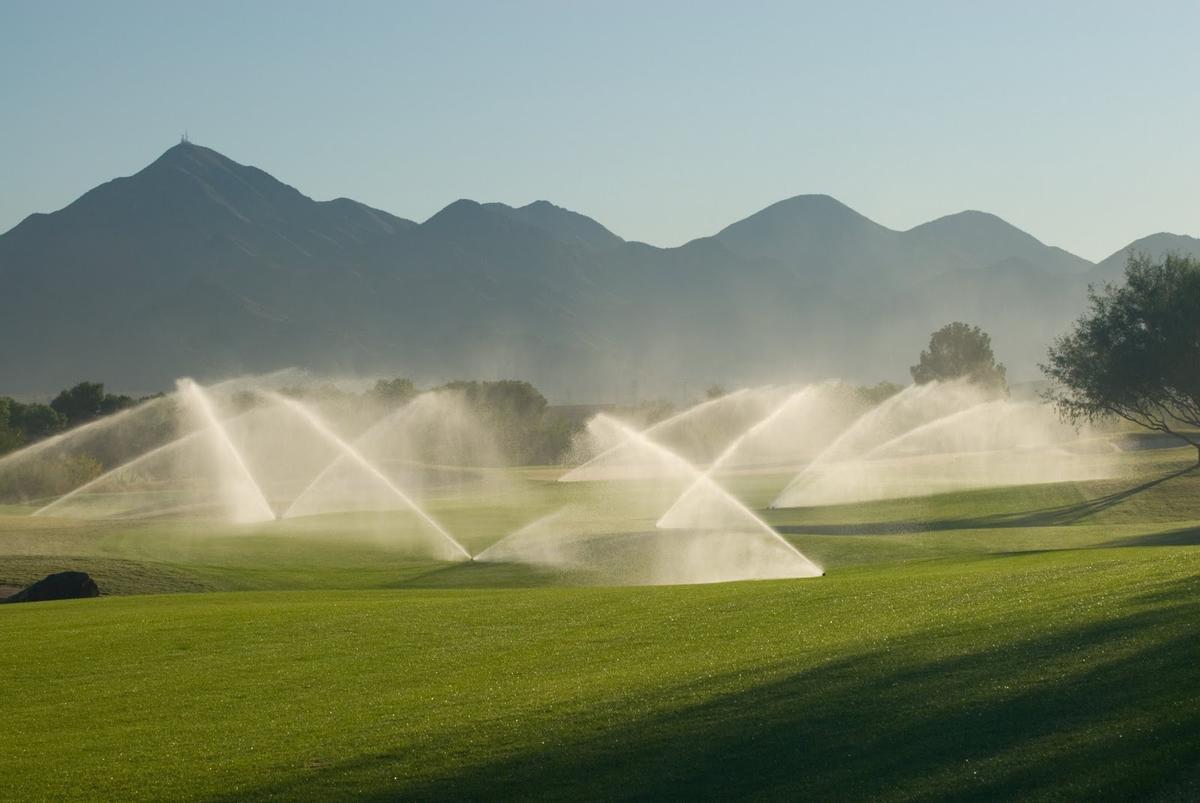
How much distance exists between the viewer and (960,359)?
13800 centimetres

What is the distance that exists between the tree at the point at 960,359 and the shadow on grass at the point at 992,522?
269ft

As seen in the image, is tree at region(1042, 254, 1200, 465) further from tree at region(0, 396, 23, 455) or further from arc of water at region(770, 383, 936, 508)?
tree at region(0, 396, 23, 455)

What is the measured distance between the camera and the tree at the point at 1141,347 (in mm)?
61156

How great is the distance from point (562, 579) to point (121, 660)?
18.6m

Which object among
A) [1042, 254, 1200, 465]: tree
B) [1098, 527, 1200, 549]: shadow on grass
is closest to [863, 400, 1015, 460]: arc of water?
[1042, 254, 1200, 465]: tree

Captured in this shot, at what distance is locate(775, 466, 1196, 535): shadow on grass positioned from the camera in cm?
5122

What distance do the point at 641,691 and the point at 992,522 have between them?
3925 centimetres

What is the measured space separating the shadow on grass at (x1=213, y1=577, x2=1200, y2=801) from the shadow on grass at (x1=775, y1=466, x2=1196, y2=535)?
34.8 meters

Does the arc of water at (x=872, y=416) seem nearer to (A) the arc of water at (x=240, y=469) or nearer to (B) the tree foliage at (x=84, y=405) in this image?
(A) the arc of water at (x=240, y=469)

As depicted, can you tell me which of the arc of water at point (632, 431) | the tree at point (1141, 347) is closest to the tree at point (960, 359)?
the arc of water at point (632, 431)

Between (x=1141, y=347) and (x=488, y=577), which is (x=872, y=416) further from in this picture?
(x=488, y=577)

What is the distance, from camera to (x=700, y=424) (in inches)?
5271

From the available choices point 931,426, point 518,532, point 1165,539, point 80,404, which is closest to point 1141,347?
point 1165,539

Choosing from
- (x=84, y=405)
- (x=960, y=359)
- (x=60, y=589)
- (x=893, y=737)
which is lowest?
(x=893, y=737)
